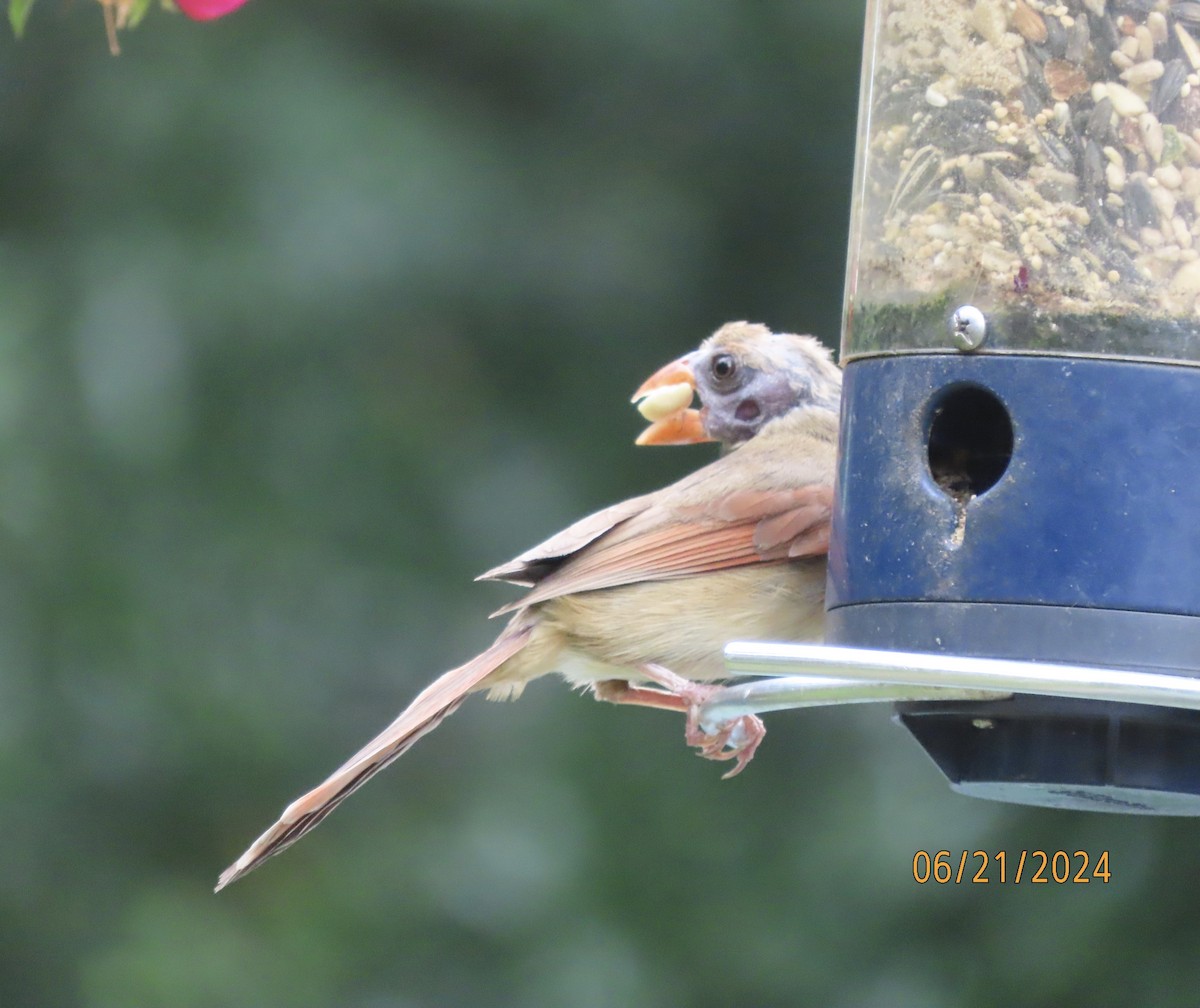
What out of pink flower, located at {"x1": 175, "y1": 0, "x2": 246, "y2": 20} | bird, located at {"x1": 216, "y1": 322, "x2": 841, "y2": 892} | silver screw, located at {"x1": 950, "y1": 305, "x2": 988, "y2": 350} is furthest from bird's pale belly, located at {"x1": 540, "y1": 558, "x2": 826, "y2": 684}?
pink flower, located at {"x1": 175, "y1": 0, "x2": 246, "y2": 20}

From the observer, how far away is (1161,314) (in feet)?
11.4

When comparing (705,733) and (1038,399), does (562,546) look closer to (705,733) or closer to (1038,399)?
(705,733)

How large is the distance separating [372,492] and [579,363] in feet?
3.12

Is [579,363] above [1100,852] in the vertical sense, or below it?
above

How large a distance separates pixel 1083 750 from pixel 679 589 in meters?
1.29

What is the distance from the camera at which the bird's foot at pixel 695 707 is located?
4180mm

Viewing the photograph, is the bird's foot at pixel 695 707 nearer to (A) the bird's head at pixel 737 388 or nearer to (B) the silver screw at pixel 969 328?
(A) the bird's head at pixel 737 388

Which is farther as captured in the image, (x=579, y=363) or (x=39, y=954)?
(x=579, y=363)

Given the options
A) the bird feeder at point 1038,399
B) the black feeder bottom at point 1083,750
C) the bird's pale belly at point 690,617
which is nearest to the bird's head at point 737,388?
the bird's pale belly at point 690,617

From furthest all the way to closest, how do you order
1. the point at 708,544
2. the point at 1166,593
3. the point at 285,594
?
1. the point at 285,594
2. the point at 708,544
3. the point at 1166,593

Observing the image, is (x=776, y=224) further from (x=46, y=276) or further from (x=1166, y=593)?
(x=1166, y=593)

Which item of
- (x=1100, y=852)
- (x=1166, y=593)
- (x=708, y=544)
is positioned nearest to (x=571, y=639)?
(x=708, y=544)

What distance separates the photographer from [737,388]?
5.05 metres

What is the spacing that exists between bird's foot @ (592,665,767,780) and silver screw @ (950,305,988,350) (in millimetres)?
850
